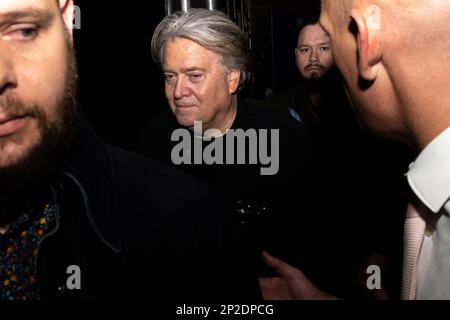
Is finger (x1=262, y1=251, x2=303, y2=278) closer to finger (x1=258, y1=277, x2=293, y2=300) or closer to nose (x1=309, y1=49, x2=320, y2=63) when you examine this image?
finger (x1=258, y1=277, x2=293, y2=300)

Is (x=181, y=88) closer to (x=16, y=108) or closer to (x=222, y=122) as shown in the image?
(x=222, y=122)

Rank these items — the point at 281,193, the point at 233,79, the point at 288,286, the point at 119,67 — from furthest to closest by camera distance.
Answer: the point at 119,67 → the point at 233,79 → the point at 281,193 → the point at 288,286

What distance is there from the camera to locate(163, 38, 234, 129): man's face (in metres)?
2.09

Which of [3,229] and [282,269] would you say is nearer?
[3,229]

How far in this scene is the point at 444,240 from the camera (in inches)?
36.6

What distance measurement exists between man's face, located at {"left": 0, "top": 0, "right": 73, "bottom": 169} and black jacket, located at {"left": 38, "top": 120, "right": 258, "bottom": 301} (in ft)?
0.40

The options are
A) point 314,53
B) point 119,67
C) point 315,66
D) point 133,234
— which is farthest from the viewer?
point 119,67

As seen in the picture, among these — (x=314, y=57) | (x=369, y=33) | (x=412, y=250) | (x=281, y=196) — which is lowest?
(x=281, y=196)

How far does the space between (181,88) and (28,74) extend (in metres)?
1.23

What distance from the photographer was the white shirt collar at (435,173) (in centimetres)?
89

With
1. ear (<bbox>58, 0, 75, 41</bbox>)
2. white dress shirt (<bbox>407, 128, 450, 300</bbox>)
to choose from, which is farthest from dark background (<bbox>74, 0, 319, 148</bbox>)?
white dress shirt (<bbox>407, 128, 450, 300</bbox>)

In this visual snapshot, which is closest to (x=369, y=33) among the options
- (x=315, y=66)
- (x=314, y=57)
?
(x=315, y=66)

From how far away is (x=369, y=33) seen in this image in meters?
0.91

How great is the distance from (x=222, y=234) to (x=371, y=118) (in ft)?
1.67
